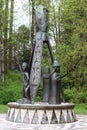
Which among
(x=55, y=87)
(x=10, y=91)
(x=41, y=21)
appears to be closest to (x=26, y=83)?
(x=55, y=87)

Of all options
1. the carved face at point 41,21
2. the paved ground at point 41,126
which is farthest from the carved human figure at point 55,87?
the carved face at point 41,21

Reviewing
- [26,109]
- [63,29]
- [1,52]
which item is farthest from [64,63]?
[26,109]

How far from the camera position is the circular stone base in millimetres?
10578

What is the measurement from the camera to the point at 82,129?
31.3 ft

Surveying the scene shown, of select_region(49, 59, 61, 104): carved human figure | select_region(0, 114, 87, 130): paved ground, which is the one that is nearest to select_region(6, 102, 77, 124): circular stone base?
select_region(0, 114, 87, 130): paved ground

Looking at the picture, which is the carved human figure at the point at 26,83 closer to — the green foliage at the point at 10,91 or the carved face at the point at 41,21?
the carved face at the point at 41,21

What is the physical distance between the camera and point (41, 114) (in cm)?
1059

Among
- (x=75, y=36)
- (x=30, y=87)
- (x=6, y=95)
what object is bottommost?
(x=6, y=95)

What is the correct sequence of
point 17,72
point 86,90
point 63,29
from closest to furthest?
1. point 86,90
2. point 63,29
3. point 17,72

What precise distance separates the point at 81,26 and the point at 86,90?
3692mm

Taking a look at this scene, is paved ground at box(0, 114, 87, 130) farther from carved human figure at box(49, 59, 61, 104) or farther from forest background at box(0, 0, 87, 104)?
forest background at box(0, 0, 87, 104)

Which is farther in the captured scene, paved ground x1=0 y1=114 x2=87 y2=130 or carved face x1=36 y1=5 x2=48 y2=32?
Answer: carved face x1=36 y1=5 x2=48 y2=32

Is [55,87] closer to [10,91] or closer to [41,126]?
[41,126]

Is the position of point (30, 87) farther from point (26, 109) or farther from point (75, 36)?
point (75, 36)
